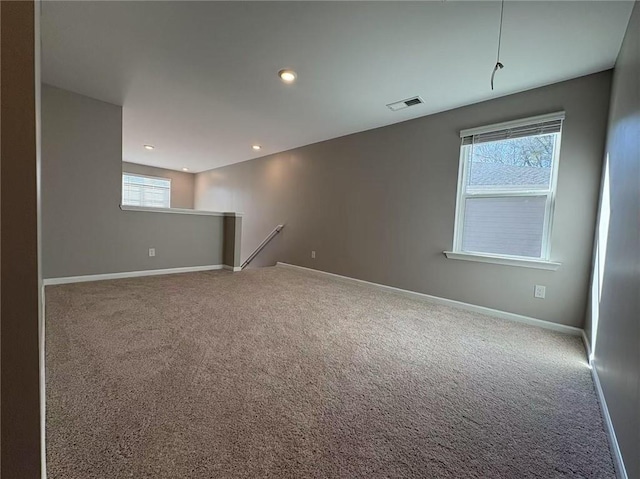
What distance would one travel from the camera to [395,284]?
3779mm

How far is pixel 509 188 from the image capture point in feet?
9.53

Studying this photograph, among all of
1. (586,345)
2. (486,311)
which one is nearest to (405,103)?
(486,311)

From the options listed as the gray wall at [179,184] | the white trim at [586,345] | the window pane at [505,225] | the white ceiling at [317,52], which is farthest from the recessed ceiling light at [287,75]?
the gray wall at [179,184]

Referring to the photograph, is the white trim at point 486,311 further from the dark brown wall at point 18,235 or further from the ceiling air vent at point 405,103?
the dark brown wall at point 18,235

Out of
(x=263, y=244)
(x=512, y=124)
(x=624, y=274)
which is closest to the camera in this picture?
(x=624, y=274)

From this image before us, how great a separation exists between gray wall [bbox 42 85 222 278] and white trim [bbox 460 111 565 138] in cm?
425

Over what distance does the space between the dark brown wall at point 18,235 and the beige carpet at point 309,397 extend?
49 centimetres

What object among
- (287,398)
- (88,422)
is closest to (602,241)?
(287,398)

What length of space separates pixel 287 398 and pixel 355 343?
33.0 inches

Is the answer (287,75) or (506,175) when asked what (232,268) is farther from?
(506,175)

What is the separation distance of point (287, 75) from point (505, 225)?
8.74 ft

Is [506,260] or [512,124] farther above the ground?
[512,124]

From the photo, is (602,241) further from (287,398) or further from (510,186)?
(287,398)

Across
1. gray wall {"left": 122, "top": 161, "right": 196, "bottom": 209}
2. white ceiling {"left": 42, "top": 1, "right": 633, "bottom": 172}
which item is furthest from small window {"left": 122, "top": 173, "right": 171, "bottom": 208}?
white ceiling {"left": 42, "top": 1, "right": 633, "bottom": 172}
